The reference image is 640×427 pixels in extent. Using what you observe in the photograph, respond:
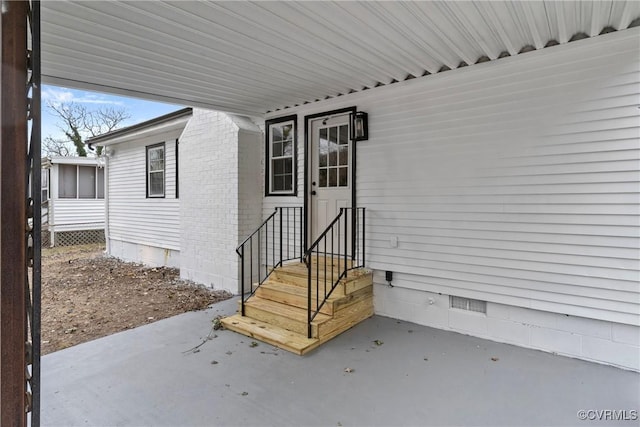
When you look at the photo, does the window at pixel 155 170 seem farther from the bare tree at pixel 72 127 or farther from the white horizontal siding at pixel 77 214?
the bare tree at pixel 72 127

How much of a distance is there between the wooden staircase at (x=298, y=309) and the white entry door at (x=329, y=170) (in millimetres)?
786

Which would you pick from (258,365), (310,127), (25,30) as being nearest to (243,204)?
(310,127)

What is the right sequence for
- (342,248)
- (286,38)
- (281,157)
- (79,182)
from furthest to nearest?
(79,182)
(281,157)
(342,248)
(286,38)

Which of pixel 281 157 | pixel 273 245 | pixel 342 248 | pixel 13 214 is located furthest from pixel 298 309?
pixel 13 214

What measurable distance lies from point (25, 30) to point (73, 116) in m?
23.5

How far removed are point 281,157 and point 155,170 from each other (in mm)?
4273

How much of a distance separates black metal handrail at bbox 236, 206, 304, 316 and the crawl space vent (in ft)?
7.60

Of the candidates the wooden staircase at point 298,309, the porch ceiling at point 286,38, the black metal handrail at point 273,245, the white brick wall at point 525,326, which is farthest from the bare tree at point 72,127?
the white brick wall at point 525,326

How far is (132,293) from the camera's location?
6.08m

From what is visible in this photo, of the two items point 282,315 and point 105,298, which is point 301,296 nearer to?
point 282,315

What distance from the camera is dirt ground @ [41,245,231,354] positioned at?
14.3 ft

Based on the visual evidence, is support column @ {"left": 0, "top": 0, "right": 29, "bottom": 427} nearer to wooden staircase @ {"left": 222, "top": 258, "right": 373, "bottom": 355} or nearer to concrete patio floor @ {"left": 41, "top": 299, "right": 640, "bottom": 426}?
concrete patio floor @ {"left": 41, "top": 299, "right": 640, "bottom": 426}

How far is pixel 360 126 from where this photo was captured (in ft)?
15.2

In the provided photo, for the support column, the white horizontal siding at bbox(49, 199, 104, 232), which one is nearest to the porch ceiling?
the support column
